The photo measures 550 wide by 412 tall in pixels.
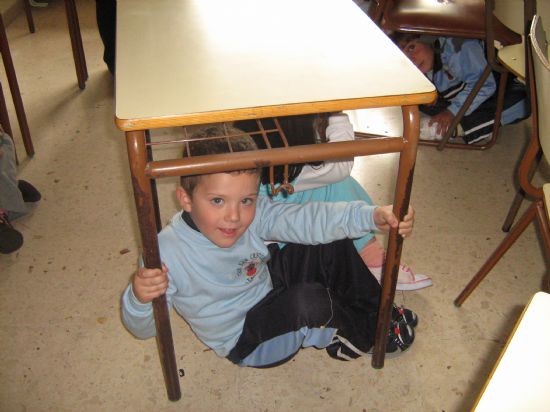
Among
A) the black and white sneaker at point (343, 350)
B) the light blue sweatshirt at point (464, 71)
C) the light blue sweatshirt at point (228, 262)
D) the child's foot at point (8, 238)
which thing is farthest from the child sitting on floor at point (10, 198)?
the light blue sweatshirt at point (464, 71)

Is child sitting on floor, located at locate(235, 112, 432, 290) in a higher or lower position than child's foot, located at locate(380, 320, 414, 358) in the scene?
higher

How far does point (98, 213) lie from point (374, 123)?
119cm

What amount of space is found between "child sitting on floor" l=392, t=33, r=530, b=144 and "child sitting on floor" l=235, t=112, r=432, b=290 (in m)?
0.87

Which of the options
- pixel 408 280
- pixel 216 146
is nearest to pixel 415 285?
pixel 408 280

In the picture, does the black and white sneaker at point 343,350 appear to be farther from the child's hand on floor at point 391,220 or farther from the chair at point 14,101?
the chair at point 14,101

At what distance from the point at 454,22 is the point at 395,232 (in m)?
1.18

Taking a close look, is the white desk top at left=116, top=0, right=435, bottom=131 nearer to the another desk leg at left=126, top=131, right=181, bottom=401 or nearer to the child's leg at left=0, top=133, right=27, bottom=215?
the another desk leg at left=126, top=131, right=181, bottom=401

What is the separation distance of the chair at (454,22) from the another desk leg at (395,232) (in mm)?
1054

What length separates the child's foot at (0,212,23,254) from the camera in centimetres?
152

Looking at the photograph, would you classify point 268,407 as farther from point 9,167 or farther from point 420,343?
point 9,167

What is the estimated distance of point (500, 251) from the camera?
1.28 meters

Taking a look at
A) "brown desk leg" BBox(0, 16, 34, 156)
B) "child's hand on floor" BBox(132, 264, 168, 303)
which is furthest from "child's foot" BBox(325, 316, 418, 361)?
"brown desk leg" BBox(0, 16, 34, 156)

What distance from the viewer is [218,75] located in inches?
32.6

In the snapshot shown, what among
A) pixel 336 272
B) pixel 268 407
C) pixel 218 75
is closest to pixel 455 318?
→ pixel 336 272
